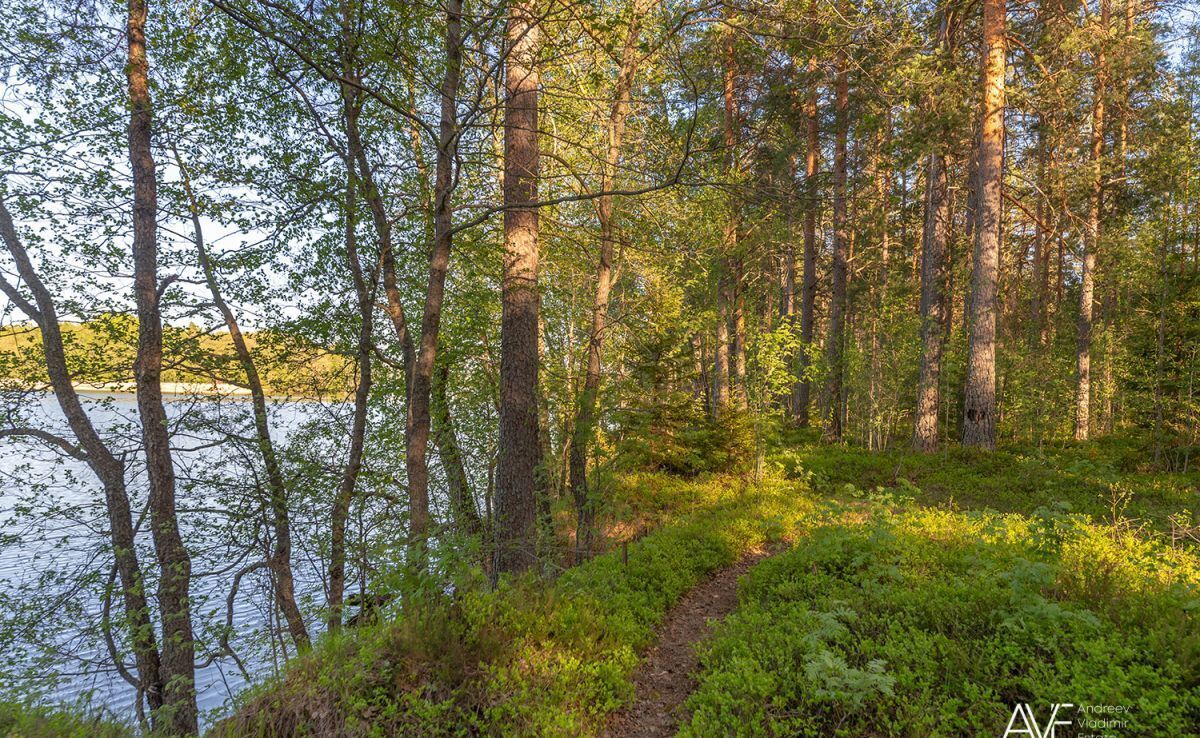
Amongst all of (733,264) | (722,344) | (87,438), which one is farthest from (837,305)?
(87,438)

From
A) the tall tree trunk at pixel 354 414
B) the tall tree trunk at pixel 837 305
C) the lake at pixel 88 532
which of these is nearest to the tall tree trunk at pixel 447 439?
the tall tree trunk at pixel 354 414

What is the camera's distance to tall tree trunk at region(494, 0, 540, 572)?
5.78 meters

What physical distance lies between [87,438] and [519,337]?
21.2 feet

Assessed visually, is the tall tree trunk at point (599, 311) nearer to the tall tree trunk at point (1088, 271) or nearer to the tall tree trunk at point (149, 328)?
the tall tree trunk at point (149, 328)

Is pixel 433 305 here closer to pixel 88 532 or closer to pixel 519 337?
pixel 519 337

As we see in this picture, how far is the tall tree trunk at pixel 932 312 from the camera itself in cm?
1127

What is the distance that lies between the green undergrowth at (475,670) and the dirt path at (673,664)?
16 cm

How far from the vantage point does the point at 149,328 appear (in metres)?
7.03

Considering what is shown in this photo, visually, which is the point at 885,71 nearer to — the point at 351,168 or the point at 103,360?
the point at 351,168

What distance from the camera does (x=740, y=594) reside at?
5.53 m

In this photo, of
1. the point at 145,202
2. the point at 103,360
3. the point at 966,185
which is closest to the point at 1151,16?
the point at 966,185

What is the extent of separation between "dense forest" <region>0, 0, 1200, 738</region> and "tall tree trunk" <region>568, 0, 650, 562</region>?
0.08 meters

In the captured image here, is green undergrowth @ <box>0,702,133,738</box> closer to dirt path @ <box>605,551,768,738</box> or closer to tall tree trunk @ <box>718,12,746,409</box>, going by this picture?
dirt path @ <box>605,551,768,738</box>

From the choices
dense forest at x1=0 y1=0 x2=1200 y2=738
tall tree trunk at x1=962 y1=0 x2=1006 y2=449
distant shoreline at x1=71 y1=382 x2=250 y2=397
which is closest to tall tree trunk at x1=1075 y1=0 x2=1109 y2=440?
dense forest at x1=0 y1=0 x2=1200 y2=738
